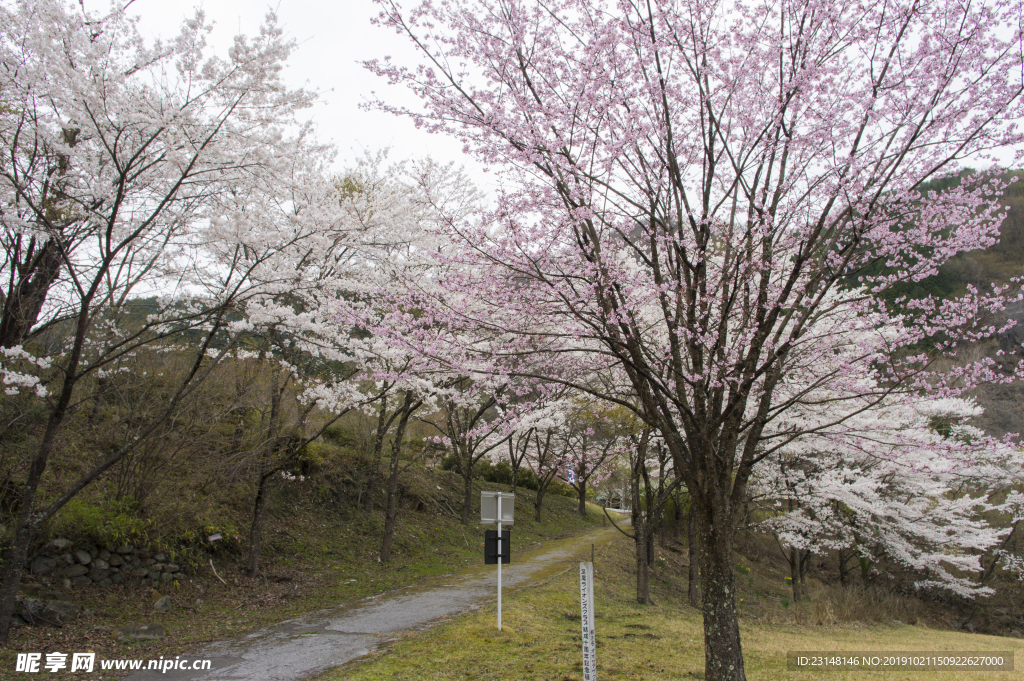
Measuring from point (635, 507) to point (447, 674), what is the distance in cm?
655

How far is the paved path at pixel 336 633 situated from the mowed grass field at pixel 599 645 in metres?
0.49

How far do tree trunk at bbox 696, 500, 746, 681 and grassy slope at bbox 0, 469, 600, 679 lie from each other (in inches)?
249

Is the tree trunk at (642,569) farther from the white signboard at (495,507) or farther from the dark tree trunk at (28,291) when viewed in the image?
the dark tree trunk at (28,291)

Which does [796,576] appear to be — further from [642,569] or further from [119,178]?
[119,178]

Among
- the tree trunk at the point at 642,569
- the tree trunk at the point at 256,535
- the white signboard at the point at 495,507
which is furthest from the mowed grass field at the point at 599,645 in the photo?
the tree trunk at the point at 256,535

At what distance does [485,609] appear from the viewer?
905cm

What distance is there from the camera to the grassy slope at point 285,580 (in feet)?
22.2

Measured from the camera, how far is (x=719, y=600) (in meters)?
4.77

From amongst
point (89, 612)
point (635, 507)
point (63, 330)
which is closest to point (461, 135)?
point (89, 612)

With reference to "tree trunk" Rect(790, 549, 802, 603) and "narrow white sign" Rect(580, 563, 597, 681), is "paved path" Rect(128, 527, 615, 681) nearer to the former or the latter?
"narrow white sign" Rect(580, 563, 597, 681)

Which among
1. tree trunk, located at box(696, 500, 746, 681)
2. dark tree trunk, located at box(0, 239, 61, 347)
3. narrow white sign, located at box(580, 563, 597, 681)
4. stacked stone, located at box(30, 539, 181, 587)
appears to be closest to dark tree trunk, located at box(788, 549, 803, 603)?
tree trunk, located at box(696, 500, 746, 681)

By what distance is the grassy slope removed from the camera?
6.78m

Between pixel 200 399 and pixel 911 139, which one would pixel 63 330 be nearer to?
pixel 200 399

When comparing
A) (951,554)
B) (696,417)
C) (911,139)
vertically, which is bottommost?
(951,554)
